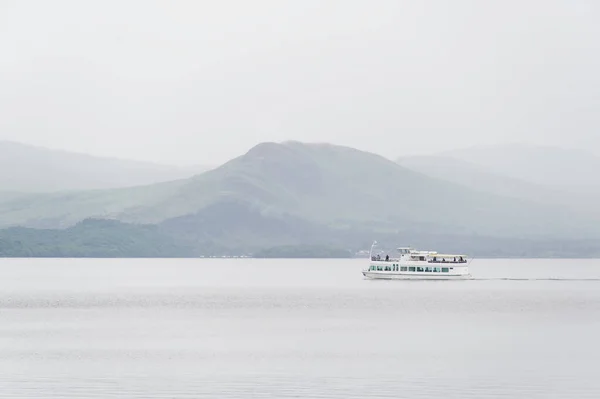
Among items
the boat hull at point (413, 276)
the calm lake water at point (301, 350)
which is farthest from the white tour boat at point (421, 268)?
the calm lake water at point (301, 350)

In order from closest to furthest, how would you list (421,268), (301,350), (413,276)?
(301,350)
(413,276)
(421,268)

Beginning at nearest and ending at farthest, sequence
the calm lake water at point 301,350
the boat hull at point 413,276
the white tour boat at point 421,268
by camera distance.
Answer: the calm lake water at point 301,350
the boat hull at point 413,276
the white tour boat at point 421,268

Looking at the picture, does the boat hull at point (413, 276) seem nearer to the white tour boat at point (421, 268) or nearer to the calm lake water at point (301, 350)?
the white tour boat at point (421, 268)

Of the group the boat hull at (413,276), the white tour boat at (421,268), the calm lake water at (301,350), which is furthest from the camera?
the white tour boat at (421,268)

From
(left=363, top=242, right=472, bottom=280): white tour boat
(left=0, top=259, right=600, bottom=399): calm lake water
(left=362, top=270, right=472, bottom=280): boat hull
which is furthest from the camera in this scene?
(left=363, top=242, right=472, bottom=280): white tour boat

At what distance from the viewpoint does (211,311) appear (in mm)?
121812

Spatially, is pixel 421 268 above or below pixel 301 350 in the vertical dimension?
above

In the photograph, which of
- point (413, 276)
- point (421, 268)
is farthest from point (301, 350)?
point (421, 268)

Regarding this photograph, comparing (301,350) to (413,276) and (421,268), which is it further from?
(421,268)

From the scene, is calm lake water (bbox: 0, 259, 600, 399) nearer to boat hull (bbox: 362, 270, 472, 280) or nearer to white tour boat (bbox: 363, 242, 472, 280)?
boat hull (bbox: 362, 270, 472, 280)

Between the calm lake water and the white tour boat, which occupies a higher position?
the white tour boat

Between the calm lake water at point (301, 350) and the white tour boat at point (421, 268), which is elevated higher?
the white tour boat at point (421, 268)

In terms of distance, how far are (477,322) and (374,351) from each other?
1189 inches

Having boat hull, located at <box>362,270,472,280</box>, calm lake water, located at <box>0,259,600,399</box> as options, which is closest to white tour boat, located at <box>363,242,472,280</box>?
boat hull, located at <box>362,270,472,280</box>
